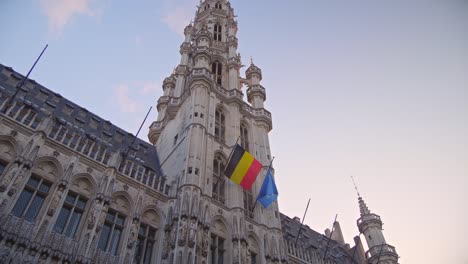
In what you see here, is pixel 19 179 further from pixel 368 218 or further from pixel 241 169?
pixel 368 218

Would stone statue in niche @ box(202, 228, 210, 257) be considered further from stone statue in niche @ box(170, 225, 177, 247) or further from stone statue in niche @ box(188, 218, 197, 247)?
stone statue in niche @ box(170, 225, 177, 247)

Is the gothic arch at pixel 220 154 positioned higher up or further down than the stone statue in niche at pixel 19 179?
higher up

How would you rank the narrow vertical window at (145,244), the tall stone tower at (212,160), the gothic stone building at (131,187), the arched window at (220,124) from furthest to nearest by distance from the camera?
the arched window at (220,124)
the tall stone tower at (212,160)
the narrow vertical window at (145,244)
the gothic stone building at (131,187)

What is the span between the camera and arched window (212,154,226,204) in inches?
1100

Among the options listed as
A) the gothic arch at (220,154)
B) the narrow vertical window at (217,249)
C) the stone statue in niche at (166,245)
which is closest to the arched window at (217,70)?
the gothic arch at (220,154)

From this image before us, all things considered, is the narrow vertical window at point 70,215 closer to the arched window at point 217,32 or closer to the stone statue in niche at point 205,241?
the stone statue in niche at point 205,241

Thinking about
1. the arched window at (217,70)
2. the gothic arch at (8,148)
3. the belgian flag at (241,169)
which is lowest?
the gothic arch at (8,148)

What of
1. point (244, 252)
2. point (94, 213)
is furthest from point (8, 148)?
point (244, 252)

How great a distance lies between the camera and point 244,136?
36.2 meters

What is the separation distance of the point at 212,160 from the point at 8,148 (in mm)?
13719

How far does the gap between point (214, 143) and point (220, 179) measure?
3.38m

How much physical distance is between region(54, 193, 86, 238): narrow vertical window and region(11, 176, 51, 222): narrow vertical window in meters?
1.18

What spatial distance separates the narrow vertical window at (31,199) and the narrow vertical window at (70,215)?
Result: 1.18m

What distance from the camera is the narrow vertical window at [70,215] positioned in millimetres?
19812
